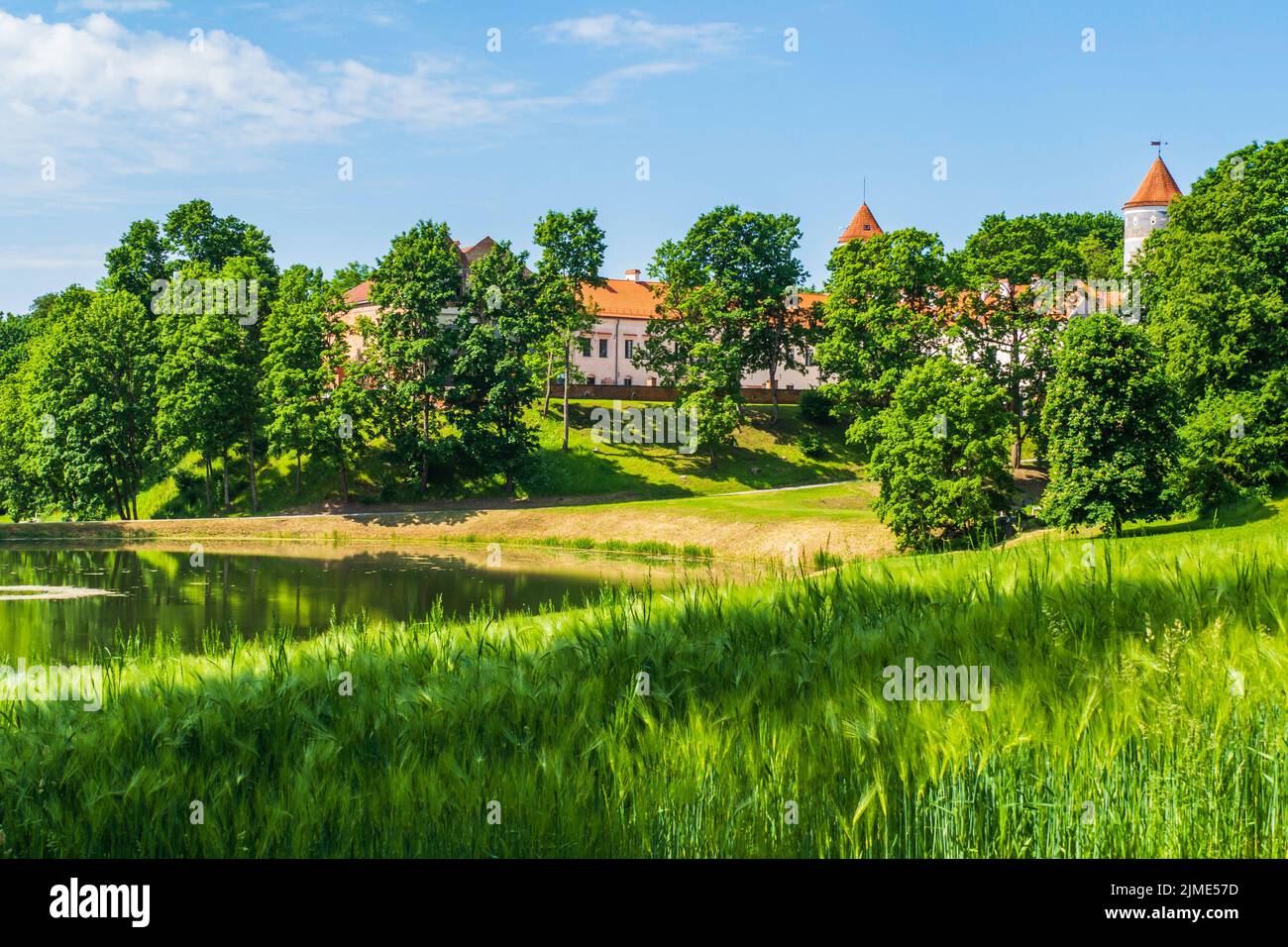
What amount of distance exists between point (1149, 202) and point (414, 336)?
6374 cm

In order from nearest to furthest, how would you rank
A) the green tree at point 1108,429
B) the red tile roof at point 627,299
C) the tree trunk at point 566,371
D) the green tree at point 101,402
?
the green tree at point 1108,429 → the green tree at point 101,402 → the tree trunk at point 566,371 → the red tile roof at point 627,299

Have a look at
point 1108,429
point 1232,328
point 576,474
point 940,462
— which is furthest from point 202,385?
point 1232,328

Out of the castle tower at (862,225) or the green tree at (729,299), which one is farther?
the castle tower at (862,225)

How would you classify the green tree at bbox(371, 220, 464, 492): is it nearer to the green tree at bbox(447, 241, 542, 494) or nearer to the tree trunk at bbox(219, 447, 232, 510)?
the green tree at bbox(447, 241, 542, 494)

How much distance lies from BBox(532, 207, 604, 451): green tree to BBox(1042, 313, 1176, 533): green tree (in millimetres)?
38302

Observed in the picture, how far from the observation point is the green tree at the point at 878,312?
69.4 meters

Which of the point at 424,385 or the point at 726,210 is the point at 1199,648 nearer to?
the point at 424,385

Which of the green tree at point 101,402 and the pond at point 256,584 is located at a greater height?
the green tree at point 101,402

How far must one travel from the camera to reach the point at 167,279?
79.6 meters

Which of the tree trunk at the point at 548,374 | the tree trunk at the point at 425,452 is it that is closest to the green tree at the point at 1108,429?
the tree trunk at the point at 425,452

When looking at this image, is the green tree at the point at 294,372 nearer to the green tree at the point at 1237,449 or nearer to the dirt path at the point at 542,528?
the dirt path at the point at 542,528

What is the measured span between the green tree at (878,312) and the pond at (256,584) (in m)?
28.5

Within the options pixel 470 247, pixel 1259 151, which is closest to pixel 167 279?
pixel 470 247

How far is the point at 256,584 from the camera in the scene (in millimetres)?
36844
